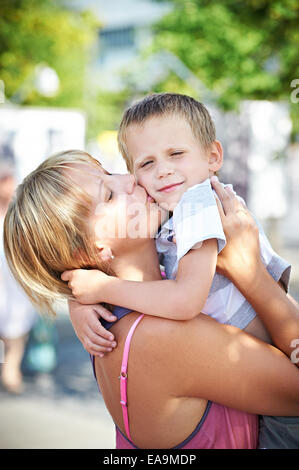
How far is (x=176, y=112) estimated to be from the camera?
6.38 feet

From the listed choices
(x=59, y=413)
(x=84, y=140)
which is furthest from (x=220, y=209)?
(x=84, y=140)

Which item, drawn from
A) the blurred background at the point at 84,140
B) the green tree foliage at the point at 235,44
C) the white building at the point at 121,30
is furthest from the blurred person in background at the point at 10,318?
the white building at the point at 121,30

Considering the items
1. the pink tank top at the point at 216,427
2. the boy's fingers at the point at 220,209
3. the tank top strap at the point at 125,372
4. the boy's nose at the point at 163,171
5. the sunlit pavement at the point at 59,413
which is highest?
the boy's nose at the point at 163,171

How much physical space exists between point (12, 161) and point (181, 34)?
601 inches

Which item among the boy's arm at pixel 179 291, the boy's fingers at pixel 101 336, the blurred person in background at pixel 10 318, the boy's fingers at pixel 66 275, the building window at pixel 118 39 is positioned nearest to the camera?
the boy's arm at pixel 179 291

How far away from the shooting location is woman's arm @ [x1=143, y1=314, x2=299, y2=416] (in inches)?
64.5

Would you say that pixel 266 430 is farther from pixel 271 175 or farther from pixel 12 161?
pixel 271 175

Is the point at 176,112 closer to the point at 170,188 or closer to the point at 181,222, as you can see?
the point at 170,188

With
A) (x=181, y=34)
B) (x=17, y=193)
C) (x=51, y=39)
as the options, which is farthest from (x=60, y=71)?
(x=17, y=193)

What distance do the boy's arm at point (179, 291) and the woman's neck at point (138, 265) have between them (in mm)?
141

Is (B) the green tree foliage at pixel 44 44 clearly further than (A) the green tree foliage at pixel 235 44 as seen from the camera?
Yes

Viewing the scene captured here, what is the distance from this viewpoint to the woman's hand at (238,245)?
1.72m

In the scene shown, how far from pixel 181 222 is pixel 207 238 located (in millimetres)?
111

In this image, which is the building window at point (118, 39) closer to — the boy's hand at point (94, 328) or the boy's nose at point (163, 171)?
the boy's nose at point (163, 171)
